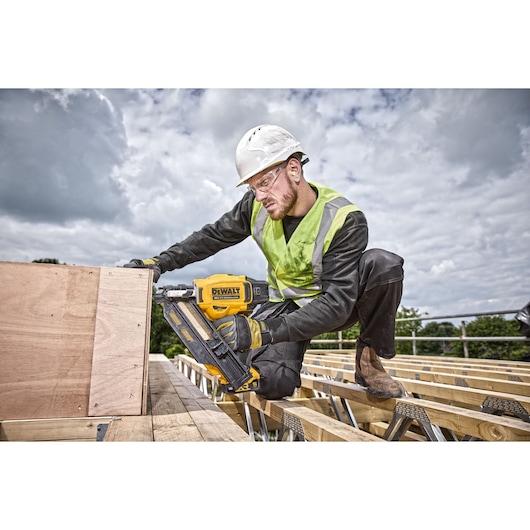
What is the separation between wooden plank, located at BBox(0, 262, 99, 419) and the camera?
1294 millimetres

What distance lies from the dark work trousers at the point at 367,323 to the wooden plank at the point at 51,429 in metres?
0.64

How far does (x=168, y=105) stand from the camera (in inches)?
85.0

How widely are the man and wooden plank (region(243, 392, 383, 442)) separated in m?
0.12

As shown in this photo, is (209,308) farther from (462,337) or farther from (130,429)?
(462,337)

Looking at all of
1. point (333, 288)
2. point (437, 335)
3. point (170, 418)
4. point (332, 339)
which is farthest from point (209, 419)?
point (437, 335)

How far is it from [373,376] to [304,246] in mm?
663

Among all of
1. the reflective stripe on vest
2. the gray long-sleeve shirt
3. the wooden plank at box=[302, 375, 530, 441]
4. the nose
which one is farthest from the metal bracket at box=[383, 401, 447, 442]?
the nose

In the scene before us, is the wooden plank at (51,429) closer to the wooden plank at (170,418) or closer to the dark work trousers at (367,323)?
the wooden plank at (170,418)

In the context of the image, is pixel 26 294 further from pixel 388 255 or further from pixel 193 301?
pixel 388 255

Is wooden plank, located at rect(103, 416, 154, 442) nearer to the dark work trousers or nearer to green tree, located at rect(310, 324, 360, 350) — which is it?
the dark work trousers

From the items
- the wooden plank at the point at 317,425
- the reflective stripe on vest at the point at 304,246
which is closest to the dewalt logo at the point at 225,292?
the reflective stripe on vest at the point at 304,246

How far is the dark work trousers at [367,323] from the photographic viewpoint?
1.70 m

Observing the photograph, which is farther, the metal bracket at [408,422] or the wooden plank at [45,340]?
the metal bracket at [408,422]

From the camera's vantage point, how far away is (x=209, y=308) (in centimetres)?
153
